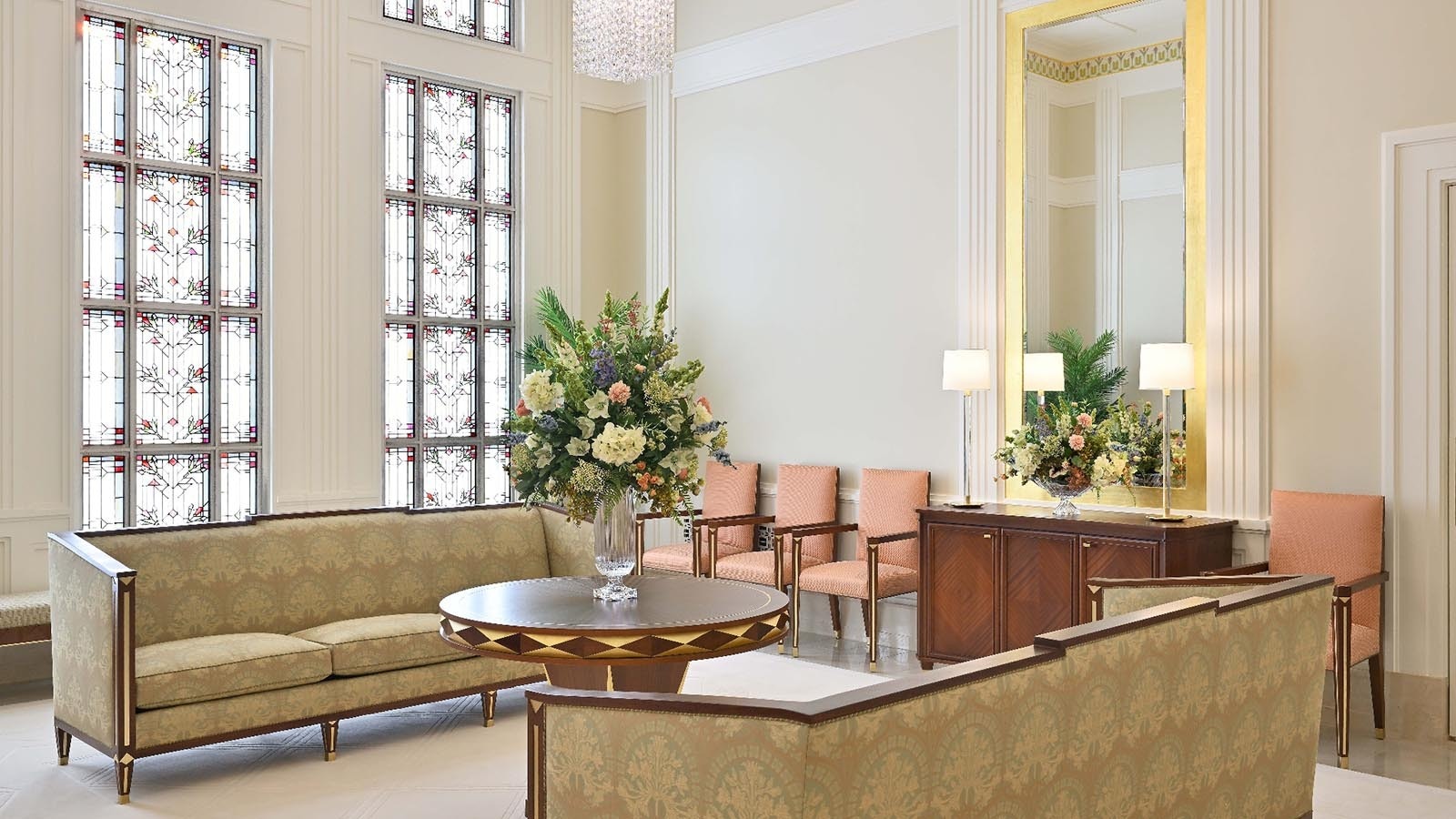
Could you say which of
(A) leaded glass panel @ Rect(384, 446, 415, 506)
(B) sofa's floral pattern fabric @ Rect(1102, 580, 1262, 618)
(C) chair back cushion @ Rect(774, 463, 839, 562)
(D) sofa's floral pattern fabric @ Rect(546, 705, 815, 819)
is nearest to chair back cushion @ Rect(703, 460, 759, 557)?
(C) chair back cushion @ Rect(774, 463, 839, 562)

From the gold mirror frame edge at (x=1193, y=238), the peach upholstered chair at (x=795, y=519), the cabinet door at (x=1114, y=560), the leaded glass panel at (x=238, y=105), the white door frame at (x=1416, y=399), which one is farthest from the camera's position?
the leaded glass panel at (x=238, y=105)

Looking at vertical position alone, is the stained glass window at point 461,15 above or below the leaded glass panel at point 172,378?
above

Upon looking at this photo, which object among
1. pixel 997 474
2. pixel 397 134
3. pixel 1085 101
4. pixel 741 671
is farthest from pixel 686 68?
pixel 741 671

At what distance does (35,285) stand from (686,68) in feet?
14.0

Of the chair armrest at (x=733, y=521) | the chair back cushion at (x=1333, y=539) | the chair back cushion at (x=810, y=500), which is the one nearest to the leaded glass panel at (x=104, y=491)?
the chair armrest at (x=733, y=521)

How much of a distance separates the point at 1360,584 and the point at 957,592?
192cm

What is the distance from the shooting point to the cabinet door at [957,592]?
20.6 ft

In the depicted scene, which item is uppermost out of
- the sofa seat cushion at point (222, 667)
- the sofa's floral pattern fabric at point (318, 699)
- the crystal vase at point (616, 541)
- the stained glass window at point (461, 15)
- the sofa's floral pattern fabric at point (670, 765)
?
the stained glass window at point (461, 15)

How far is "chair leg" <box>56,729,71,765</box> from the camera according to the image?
4.94m

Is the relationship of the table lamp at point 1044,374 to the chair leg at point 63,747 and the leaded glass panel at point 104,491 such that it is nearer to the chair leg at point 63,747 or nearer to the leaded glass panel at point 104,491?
the chair leg at point 63,747

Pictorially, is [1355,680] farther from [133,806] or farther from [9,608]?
[9,608]

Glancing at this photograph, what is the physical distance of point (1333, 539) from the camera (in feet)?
17.9

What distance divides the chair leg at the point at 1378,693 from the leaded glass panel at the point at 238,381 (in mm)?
5911

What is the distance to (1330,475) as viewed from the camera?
18.5ft
